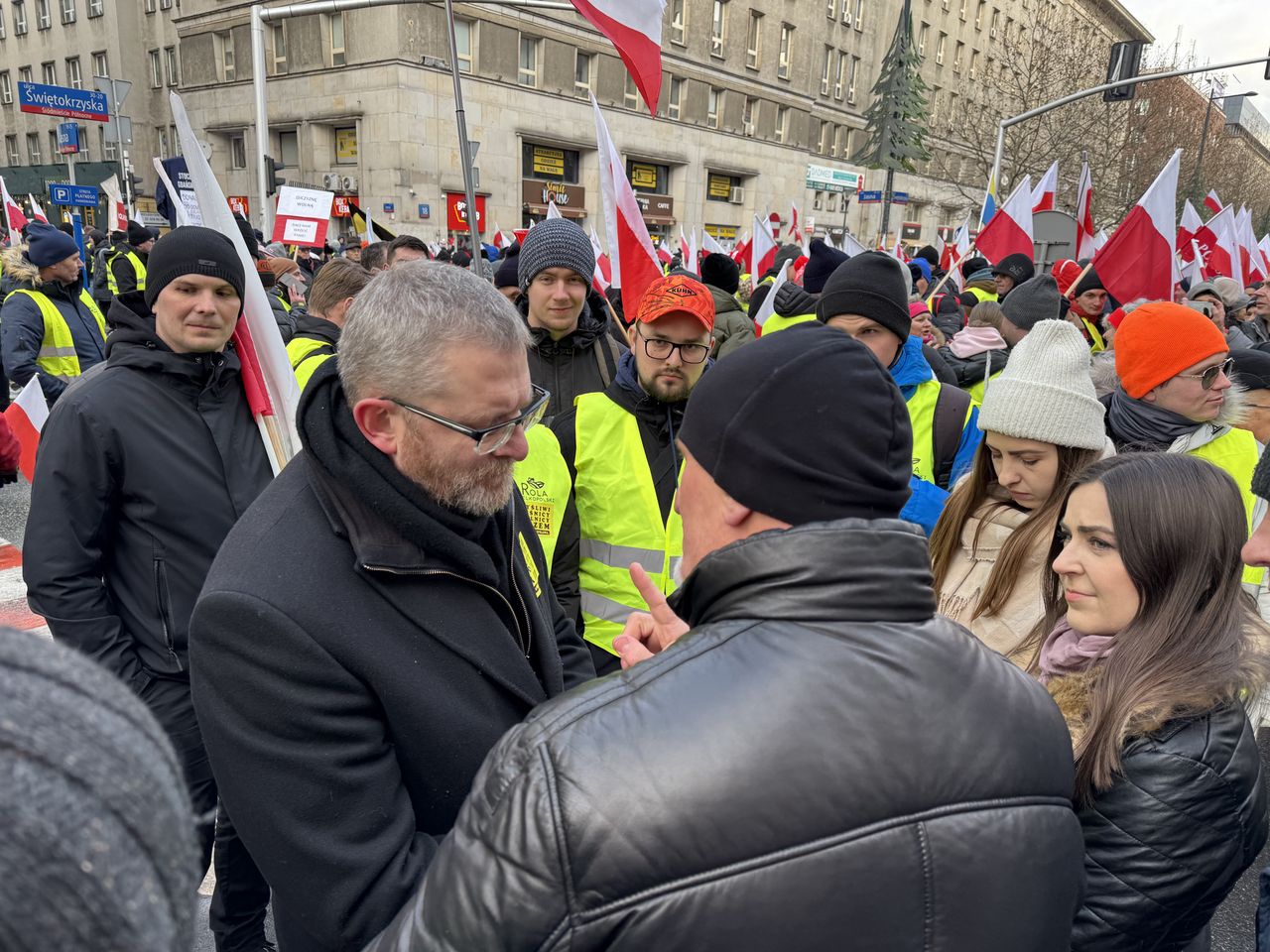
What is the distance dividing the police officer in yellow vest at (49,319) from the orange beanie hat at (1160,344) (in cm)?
657

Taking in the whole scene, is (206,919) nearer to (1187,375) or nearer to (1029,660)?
(1029,660)

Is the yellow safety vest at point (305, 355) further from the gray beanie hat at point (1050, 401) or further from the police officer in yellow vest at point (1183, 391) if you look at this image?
the police officer in yellow vest at point (1183, 391)

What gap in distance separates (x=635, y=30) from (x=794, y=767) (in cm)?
394

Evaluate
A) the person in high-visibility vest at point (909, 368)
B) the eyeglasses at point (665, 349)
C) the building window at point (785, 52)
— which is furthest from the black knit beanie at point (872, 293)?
the building window at point (785, 52)

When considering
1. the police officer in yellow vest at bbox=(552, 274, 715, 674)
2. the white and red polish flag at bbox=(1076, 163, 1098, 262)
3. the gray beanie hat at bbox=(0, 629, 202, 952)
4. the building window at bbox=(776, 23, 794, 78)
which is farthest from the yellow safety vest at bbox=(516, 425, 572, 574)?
the building window at bbox=(776, 23, 794, 78)

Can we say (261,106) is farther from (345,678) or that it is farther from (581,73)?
(581,73)

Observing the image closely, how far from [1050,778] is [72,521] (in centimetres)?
250

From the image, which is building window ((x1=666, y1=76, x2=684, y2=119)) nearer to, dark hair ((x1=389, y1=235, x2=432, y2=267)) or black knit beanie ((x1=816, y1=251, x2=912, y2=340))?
dark hair ((x1=389, y1=235, x2=432, y2=267))

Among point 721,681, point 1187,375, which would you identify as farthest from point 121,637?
point 1187,375

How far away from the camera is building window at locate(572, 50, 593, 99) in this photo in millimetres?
33812

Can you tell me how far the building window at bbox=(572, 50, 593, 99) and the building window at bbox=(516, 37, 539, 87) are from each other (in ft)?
5.47

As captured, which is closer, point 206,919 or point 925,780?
point 925,780

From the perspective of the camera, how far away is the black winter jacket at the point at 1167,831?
1.46m

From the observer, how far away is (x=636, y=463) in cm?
300
